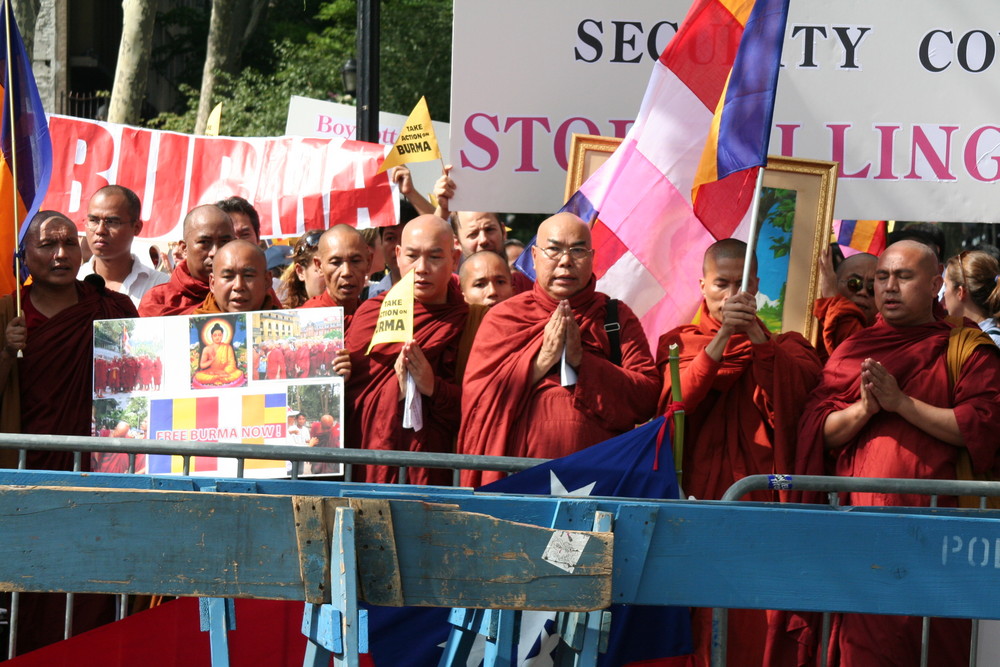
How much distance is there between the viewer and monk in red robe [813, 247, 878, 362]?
5609 mm

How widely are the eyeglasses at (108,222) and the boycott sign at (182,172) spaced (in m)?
2.23

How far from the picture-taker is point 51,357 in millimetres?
5176

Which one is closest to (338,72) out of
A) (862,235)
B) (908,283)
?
(862,235)

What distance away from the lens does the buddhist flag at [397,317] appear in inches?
182

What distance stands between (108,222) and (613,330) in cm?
244

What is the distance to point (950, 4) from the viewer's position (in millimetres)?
5902

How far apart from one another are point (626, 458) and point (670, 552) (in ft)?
3.28

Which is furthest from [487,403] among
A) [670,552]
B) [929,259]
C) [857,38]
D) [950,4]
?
[950,4]

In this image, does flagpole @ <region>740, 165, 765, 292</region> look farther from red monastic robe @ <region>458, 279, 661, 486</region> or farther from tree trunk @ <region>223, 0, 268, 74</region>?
tree trunk @ <region>223, 0, 268, 74</region>

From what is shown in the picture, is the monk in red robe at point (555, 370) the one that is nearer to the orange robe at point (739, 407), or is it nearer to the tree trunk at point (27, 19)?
the orange robe at point (739, 407)

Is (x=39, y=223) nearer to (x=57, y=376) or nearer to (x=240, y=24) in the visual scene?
(x=57, y=376)

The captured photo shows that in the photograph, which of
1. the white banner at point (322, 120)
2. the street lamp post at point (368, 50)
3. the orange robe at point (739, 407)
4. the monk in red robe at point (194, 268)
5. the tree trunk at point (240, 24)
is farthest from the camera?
the tree trunk at point (240, 24)

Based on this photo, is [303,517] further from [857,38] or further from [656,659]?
[857,38]

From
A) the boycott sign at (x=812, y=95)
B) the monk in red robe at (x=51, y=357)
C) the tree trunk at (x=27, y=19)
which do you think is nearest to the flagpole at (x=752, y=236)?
the boycott sign at (x=812, y=95)
